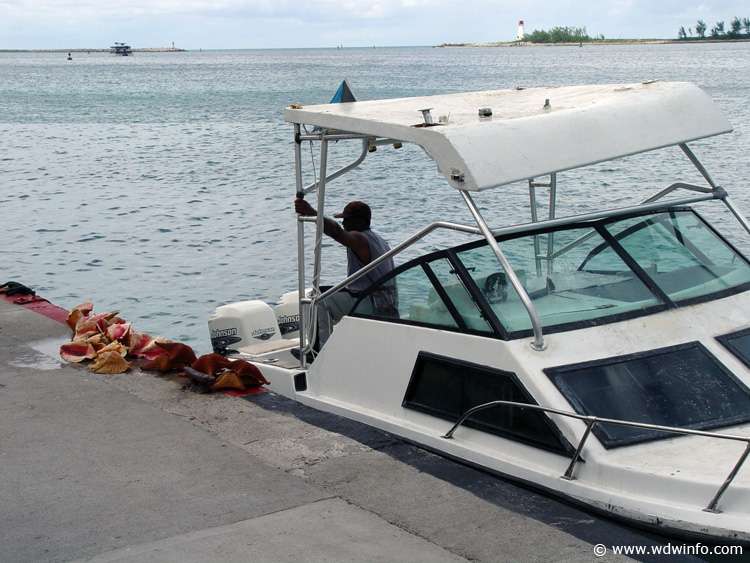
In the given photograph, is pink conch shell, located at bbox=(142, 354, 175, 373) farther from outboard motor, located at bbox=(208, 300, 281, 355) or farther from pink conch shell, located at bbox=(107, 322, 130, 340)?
outboard motor, located at bbox=(208, 300, 281, 355)

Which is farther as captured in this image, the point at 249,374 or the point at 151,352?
the point at 151,352

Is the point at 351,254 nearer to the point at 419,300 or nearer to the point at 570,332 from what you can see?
the point at 419,300

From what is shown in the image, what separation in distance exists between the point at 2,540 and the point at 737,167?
22853mm

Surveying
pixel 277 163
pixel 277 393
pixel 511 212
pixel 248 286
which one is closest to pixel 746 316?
pixel 277 393

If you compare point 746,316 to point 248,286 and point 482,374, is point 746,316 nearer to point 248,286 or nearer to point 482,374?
point 482,374

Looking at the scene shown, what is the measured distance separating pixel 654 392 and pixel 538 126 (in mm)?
1482

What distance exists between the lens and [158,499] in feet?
13.3

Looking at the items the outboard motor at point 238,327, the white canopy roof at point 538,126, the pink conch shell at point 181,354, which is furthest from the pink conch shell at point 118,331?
the white canopy roof at point 538,126

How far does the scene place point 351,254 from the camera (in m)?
5.81

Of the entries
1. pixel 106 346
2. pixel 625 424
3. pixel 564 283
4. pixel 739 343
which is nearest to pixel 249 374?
pixel 106 346

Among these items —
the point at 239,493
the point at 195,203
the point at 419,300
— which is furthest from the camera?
the point at 195,203

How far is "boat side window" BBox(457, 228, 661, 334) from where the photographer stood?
4.31 m

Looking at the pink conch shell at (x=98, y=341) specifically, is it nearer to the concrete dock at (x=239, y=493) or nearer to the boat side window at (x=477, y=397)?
the concrete dock at (x=239, y=493)

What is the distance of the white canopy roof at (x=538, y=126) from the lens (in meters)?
4.10
